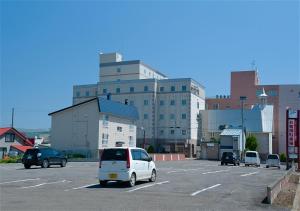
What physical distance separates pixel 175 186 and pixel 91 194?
4.62 metres

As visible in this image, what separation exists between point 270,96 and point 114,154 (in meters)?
86.3

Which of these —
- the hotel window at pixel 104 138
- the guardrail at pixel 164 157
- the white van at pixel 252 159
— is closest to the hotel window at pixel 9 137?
the hotel window at pixel 104 138

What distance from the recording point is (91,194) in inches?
597

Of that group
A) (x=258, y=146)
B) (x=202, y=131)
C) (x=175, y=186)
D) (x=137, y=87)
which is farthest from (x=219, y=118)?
(x=175, y=186)

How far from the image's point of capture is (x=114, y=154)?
18.3 metres

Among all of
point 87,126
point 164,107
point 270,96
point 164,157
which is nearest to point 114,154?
point 87,126

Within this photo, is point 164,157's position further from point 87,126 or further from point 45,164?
point 45,164

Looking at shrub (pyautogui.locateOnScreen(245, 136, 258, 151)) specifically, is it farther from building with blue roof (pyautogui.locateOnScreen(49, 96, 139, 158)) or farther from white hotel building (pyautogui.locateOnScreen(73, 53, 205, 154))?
building with blue roof (pyautogui.locateOnScreen(49, 96, 139, 158))

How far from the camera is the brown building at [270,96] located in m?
93.4

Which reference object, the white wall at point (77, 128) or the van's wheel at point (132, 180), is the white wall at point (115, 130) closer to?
the white wall at point (77, 128)

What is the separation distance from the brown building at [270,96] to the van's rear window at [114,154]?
7822 centimetres

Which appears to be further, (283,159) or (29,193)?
(283,159)

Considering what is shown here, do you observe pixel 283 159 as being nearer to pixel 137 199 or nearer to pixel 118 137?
pixel 118 137

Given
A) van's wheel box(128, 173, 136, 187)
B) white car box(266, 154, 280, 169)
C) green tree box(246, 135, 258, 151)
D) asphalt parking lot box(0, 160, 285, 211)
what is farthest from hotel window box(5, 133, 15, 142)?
van's wheel box(128, 173, 136, 187)
